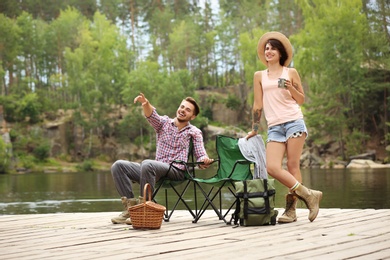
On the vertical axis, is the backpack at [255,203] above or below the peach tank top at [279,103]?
below

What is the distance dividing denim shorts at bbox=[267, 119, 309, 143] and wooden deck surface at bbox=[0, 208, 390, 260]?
0.64 meters

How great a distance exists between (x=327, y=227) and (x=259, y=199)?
0.55 meters

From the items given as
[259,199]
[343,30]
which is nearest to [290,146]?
[259,199]

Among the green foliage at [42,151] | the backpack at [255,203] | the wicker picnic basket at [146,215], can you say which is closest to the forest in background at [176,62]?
the green foliage at [42,151]

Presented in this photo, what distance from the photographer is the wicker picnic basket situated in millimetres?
4617

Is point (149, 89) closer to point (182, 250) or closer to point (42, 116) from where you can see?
point (42, 116)

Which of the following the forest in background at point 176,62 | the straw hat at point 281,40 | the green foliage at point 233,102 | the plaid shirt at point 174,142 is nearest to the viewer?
the straw hat at point 281,40

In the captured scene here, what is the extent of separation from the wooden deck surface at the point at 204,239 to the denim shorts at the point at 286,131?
64 cm

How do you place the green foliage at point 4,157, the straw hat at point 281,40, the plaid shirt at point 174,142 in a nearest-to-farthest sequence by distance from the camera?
1. the straw hat at point 281,40
2. the plaid shirt at point 174,142
3. the green foliage at point 4,157

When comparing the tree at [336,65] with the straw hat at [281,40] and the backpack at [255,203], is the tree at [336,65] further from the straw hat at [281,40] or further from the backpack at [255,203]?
the backpack at [255,203]

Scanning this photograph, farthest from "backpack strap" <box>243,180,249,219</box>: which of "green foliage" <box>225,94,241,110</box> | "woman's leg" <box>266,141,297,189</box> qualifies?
"green foliage" <box>225,94,241,110</box>

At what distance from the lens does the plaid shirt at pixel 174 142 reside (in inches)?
213

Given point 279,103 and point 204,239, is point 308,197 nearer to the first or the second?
point 279,103

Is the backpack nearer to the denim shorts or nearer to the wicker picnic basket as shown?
the denim shorts
